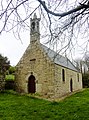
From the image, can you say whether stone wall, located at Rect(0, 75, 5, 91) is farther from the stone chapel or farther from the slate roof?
the slate roof

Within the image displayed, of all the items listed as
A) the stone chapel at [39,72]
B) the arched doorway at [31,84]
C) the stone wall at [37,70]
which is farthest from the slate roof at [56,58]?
the arched doorway at [31,84]

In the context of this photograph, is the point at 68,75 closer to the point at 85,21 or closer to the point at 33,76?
the point at 33,76

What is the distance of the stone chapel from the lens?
2242 cm

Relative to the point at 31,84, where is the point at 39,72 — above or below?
above

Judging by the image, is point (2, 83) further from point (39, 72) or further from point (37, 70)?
point (39, 72)

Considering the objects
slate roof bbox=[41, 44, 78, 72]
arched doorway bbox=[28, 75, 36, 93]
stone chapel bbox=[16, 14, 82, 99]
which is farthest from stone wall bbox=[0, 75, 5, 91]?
slate roof bbox=[41, 44, 78, 72]

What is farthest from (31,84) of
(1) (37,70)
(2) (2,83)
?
(2) (2,83)

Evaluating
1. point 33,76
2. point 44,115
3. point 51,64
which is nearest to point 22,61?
point 33,76

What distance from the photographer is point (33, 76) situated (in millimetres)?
24219

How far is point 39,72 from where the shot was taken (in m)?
23.4

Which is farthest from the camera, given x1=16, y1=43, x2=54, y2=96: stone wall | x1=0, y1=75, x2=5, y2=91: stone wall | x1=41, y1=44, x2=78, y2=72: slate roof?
x1=0, y1=75, x2=5, y2=91: stone wall

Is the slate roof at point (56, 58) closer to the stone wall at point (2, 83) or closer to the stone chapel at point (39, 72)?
the stone chapel at point (39, 72)

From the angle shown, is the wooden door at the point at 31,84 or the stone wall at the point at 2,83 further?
the wooden door at the point at 31,84

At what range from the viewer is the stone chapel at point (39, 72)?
22.4 metres
